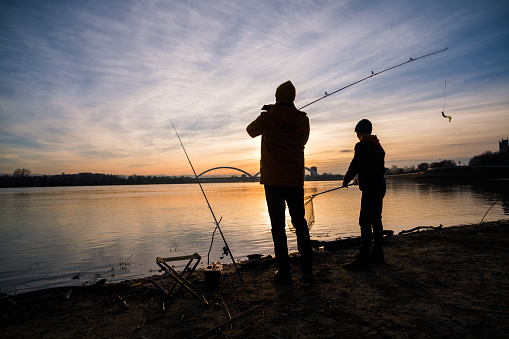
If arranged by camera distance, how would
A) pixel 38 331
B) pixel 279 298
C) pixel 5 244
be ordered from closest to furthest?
pixel 38 331, pixel 279 298, pixel 5 244

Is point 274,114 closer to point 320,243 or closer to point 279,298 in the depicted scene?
point 279,298

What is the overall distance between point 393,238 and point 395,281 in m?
3.54

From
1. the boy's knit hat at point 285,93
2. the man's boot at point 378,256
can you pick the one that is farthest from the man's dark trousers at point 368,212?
the boy's knit hat at point 285,93

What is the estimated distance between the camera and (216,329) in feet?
8.34

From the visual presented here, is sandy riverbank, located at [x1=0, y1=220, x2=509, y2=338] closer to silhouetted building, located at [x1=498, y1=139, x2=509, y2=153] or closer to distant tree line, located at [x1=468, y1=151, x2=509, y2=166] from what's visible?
distant tree line, located at [x1=468, y1=151, x2=509, y2=166]

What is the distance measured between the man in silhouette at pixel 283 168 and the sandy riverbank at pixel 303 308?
0.42 metres

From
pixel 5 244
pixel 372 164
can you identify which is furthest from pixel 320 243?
pixel 5 244

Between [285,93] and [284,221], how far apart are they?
1.72 m

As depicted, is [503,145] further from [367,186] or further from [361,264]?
[361,264]

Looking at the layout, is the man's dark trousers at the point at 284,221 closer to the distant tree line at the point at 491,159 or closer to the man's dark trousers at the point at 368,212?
the man's dark trousers at the point at 368,212

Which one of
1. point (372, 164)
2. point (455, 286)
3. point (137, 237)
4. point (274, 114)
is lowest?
point (137, 237)

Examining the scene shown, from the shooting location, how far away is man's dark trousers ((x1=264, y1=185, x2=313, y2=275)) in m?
3.71

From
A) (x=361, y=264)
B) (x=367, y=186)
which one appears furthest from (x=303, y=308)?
(x=367, y=186)

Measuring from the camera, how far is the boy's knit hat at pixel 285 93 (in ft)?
12.5
